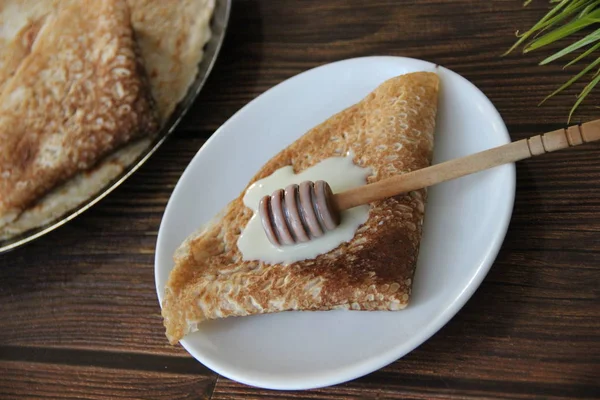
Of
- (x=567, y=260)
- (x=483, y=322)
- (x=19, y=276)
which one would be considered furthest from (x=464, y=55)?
(x=19, y=276)

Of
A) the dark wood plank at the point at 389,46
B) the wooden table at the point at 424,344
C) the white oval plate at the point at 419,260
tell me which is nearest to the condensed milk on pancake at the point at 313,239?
the white oval plate at the point at 419,260

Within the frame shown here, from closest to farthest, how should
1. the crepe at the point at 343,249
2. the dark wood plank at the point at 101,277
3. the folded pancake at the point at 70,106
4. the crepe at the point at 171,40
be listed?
the crepe at the point at 343,249 < the dark wood plank at the point at 101,277 < the folded pancake at the point at 70,106 < the crepe at the point at 171,40

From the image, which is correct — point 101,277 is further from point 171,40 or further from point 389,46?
point 389,46

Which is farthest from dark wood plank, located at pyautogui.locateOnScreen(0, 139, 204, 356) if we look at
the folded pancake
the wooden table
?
the folded pancake

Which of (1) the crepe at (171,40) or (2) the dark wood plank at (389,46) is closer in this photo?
(2) the dark wood plank at (389,46)

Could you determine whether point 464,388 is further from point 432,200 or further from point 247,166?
point 247,166

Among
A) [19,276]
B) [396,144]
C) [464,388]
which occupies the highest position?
[396,144]

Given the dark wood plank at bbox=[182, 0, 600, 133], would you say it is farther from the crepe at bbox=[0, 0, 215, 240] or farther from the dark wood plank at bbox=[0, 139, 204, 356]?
the dark wood plank at bbox=[0, 139, 204, 356]

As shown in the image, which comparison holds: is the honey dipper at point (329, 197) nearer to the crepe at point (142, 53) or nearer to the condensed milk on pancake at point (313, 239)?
the condensed milk on pancake at point (313, 239)
